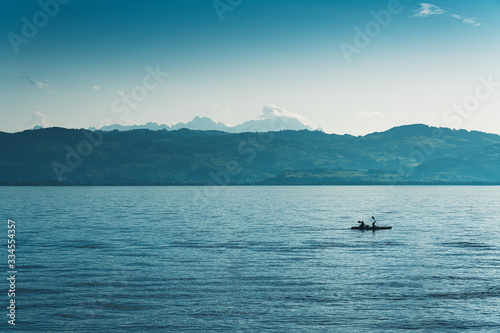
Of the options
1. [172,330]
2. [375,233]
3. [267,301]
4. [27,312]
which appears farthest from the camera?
[375,233]

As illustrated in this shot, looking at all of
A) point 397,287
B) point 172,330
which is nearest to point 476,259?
point 397,287

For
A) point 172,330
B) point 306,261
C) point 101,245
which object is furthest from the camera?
point 101,245

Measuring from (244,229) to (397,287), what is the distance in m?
59.4

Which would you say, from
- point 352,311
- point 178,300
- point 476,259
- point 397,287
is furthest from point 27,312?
point 476,259

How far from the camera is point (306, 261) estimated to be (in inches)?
2576

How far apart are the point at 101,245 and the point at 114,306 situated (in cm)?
3886

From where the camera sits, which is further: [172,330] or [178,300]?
[178,300]

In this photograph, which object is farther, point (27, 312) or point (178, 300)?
point (178, 300)

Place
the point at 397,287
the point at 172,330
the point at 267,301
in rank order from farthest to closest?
the point at 397,287, the point at 267,301, the point at 172,330

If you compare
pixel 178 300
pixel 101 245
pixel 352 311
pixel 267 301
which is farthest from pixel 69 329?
pixel 101 245

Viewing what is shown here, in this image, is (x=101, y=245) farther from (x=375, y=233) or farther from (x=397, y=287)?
(x=375, y=233)

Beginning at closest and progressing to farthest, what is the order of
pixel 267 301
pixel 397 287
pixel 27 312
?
pixel 27 312, pixel 267 301, pixel 397 287

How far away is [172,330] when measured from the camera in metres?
37.1

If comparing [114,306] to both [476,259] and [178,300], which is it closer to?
[178,300]
